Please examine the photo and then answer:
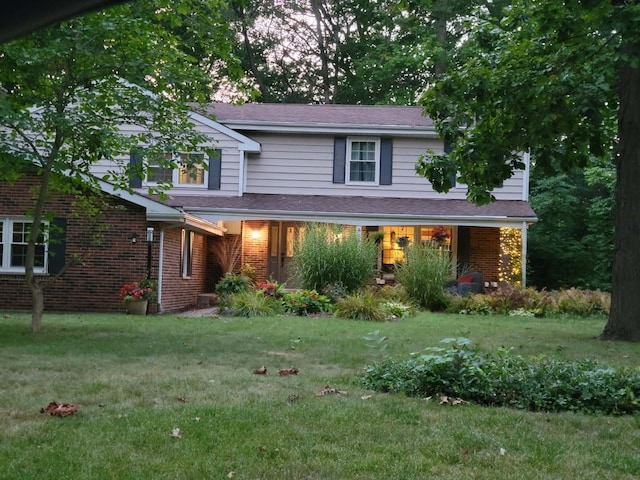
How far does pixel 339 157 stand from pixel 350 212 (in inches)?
88.2

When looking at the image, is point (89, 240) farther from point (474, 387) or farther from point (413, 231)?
point (474, 387)

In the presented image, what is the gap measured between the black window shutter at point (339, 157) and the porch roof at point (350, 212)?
1043 mm

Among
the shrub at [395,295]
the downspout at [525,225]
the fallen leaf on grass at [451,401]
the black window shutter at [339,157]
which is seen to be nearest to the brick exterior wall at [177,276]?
the black window shutter at [339,157]

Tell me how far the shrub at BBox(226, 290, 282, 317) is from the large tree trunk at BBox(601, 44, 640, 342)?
6777 mm

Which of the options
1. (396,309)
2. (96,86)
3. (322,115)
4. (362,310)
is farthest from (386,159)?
(96,86)

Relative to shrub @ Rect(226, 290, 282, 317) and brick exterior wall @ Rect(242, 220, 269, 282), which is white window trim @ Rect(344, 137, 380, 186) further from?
shrub @ Rect(226, 290, 282, 317)

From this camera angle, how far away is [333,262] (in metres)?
16.3

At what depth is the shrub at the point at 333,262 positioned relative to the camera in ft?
53.6

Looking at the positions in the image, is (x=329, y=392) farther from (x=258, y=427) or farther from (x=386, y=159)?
(x=386, y=159)

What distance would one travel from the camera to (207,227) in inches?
700

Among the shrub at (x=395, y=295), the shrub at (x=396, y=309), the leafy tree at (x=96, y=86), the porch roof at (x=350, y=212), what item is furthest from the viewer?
the porch roof at (x=350, y=212)

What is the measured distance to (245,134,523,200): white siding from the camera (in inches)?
792

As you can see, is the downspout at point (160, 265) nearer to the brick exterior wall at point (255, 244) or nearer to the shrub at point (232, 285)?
the shrub at point (232, 285)

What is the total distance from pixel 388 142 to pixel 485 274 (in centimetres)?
511
